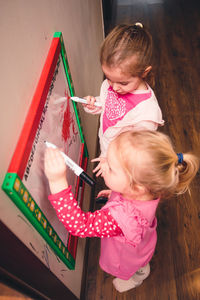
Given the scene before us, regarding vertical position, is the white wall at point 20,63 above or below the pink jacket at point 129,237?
above

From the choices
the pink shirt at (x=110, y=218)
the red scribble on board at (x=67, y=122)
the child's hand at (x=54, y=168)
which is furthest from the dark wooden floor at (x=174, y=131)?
the child's hand at (x=54, y=168)

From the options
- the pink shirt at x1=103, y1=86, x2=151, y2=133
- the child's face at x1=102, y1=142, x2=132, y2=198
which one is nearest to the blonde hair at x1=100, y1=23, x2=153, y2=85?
the pink shirt at x1=103, y1=86, x2=151, y2=133

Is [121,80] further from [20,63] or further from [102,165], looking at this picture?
[20,63]

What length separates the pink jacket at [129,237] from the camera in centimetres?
76

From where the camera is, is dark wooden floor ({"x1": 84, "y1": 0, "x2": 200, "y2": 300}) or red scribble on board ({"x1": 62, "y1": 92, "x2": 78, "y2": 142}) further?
dark wooden floor ({"x1": 84, "y1": 0, "x2": 200, "y2": 300})

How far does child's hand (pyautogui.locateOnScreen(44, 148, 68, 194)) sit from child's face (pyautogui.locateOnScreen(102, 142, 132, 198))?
0.16m

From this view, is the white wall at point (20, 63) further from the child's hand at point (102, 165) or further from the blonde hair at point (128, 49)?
the child's hand at point (102, 165)

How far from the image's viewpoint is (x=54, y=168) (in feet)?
2.10

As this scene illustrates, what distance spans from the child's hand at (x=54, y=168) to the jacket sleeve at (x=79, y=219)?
3cm

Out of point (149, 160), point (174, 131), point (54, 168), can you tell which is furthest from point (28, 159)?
point (174, 131)

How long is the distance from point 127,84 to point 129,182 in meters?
0.42

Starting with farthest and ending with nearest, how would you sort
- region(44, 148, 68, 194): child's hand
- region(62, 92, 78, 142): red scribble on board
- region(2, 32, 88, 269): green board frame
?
region(62, 92, 78, 142): red scribble on board, region(44, 148, 68, 194): child's hand, region(2, 32, 88, 269): green board frame

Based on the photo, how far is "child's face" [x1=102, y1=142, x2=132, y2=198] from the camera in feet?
2.39

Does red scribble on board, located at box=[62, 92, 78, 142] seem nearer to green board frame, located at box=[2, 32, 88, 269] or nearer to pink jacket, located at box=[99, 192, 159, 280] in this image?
green board frame, located at box=[2, 32, 88, 269]
